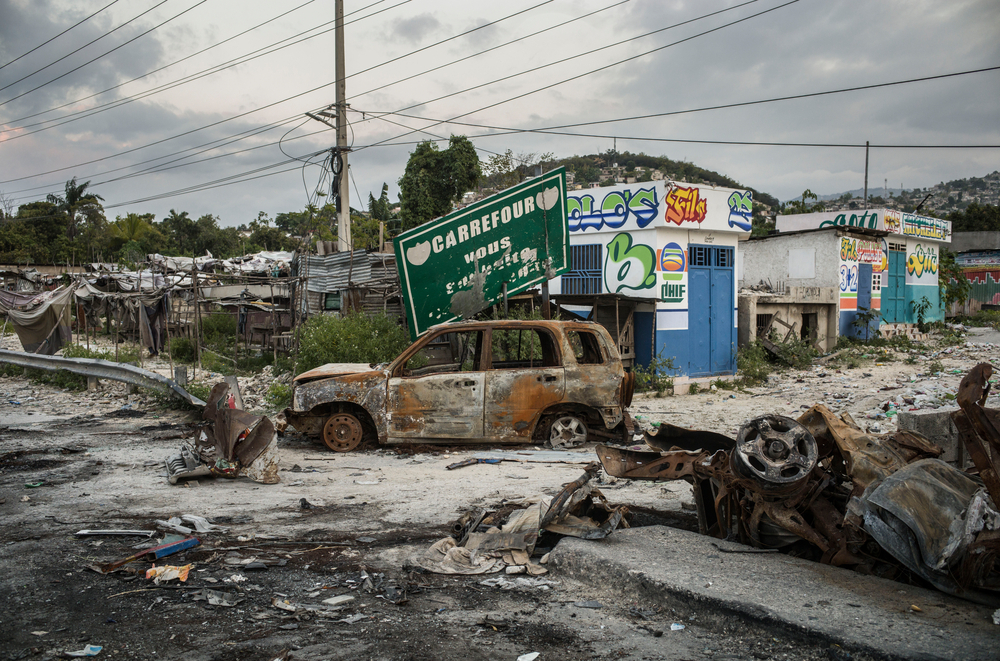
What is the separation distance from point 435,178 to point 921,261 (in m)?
21.4

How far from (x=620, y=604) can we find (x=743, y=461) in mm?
1212

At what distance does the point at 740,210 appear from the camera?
17.5 m

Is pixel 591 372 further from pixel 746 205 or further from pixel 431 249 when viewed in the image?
pixel 746 205

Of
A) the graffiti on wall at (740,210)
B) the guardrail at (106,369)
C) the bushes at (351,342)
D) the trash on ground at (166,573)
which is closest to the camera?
the trash on ground at (166,573)

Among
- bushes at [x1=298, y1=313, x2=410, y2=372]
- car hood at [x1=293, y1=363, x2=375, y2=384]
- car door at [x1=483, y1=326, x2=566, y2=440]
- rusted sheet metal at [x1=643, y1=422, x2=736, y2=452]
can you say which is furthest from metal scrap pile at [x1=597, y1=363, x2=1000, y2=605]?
bushes at [x1=298, y1=313, x2=410, y2=372]

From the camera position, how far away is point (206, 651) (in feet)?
10.7

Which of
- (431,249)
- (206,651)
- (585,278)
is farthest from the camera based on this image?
(585,278)

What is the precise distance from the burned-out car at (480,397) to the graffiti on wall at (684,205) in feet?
27.4

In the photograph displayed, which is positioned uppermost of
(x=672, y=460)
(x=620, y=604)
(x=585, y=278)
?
(x=585, y=278)

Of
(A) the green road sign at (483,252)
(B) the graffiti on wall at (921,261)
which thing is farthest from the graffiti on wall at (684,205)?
(B) the graffiti on wall at (921,261)

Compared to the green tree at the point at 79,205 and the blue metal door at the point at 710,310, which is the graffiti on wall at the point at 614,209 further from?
the green tree at the point at 79,205

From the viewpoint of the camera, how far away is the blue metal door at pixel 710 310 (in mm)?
16641

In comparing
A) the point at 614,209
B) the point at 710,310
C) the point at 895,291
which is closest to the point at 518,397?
the point at 614,209

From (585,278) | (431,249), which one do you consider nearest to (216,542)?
(431,249)
